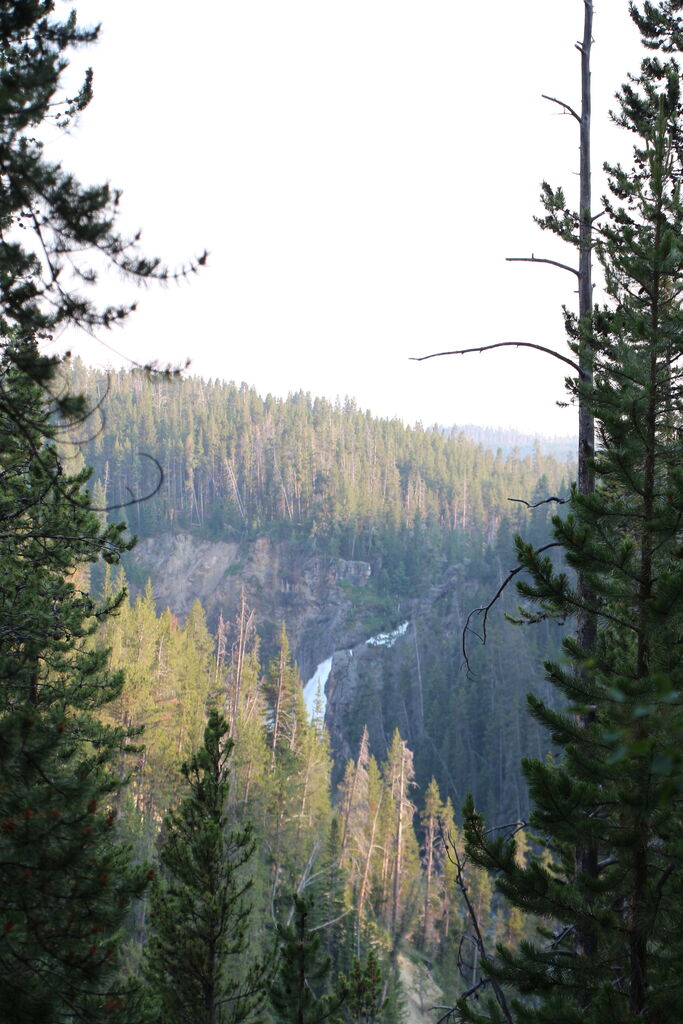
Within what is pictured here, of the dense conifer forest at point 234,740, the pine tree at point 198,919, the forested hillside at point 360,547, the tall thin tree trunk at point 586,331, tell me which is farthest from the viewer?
the forested hillside at point 360,547

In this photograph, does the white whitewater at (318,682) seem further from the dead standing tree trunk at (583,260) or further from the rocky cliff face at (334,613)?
the dead standing tree trunk at (583,260)

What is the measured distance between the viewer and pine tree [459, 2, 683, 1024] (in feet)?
13.2

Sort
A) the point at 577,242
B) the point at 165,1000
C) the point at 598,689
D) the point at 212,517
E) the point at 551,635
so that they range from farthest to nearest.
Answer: the point at 212,517 → the point at 551,635 → the point at 165,1000 → the point at 577,242 → the point at 598,689

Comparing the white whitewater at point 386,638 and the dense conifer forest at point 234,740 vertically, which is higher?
the dense conifer forest at point 234,740

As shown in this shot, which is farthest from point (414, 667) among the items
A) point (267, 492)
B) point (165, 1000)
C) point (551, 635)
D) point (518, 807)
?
point (165, 1000)

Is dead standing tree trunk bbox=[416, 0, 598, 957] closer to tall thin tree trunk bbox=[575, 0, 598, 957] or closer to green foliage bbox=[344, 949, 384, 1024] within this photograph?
tall thin tree trunk bbox=[575, 0, 598, 957]

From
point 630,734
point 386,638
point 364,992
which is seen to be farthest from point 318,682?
point 630,734

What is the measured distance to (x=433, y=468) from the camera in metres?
95.6

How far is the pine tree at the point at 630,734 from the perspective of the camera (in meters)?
4.03

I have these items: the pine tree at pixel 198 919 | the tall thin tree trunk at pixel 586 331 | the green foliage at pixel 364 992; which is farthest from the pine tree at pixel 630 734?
the green foliage at pixel 364 992

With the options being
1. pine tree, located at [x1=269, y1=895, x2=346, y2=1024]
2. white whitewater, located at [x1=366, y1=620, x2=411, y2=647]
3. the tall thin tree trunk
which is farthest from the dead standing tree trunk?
white whitewater, located at [x1=366, y1=620, x2=411, y2=647]

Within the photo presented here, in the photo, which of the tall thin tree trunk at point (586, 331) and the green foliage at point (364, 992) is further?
the green foliage at point (364, 992)

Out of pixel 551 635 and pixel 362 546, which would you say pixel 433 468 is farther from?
pixel 551 635

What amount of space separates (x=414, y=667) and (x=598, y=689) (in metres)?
64.6
